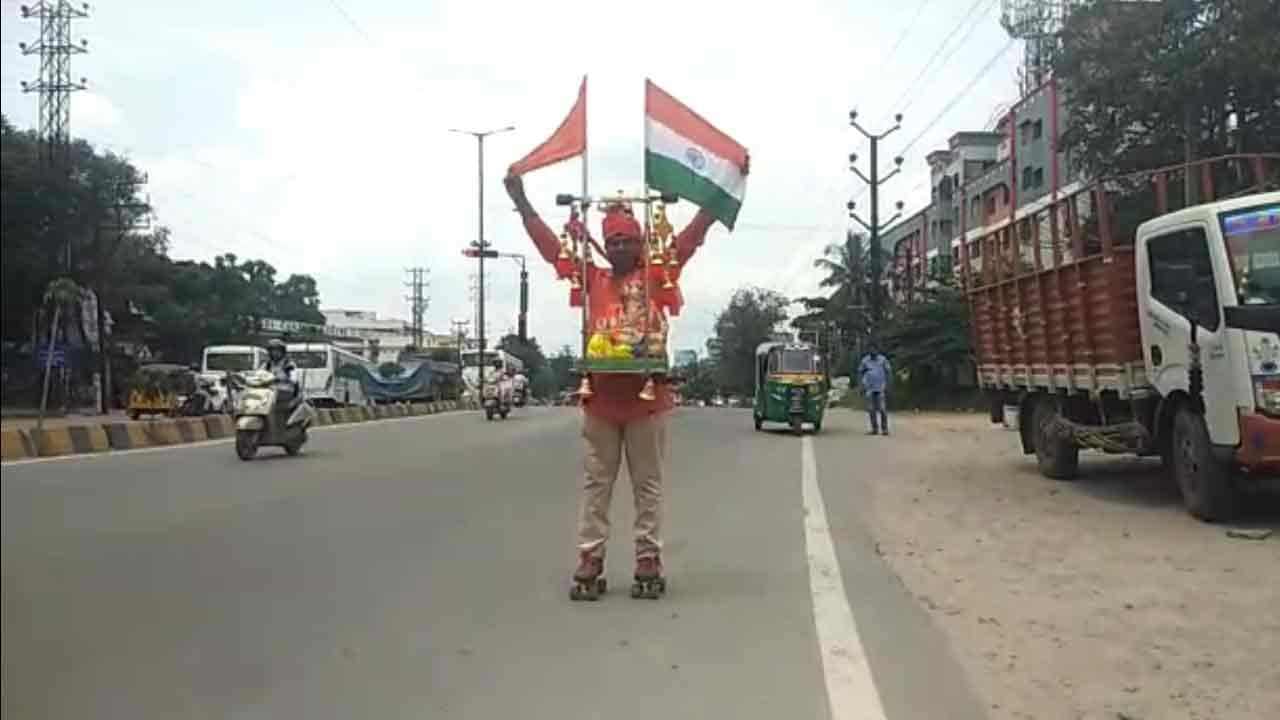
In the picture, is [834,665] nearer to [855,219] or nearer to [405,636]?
[405,636]

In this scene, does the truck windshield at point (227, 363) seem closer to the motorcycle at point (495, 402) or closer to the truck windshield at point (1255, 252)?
the motorcycle at point (495, 402)

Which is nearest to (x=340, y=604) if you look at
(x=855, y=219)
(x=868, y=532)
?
(x=868, y=532)

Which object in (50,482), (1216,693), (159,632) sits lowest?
(1216,693)

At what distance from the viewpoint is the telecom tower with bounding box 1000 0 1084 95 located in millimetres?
29297

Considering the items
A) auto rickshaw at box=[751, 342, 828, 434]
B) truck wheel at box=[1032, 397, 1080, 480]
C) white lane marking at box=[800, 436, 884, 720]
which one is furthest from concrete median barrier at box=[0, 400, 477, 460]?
truck wheel at box=[1032, 397, 1080, 480]

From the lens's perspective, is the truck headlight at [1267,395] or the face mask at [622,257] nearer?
the face mask at [622,257]

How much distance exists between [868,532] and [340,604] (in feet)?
15.9

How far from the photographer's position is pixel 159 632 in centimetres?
461

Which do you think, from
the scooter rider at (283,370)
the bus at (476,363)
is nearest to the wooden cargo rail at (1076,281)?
the scooter rider at (283,370)

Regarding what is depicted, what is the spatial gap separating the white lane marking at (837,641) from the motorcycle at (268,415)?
8.01 m

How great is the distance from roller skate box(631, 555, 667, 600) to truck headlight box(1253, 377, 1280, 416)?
200 inches

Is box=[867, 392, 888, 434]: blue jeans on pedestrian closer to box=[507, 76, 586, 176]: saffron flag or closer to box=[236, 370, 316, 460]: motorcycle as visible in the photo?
box=[236, 370, 316, 460]: motorcycle

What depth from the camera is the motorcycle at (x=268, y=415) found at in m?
15.8

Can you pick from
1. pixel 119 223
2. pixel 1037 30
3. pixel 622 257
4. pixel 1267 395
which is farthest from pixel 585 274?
pixel 1037 30
